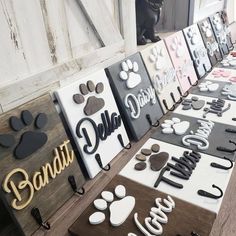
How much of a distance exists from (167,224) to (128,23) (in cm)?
78

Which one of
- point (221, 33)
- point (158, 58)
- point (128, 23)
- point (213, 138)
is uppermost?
point (128, 23)

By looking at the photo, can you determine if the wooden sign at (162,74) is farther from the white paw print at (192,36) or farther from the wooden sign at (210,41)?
the wooden sign at (210,41)

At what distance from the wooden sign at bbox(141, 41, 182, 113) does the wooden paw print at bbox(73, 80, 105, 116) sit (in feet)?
1.02

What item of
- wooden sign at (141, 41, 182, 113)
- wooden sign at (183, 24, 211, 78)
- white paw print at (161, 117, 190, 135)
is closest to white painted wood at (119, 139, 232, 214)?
white paw print at (161, 117, 190, 135)

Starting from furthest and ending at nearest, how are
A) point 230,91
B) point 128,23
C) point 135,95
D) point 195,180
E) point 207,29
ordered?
point 207,29 < point 230,91 < point 128,23 < point 135,95 < point 195,180

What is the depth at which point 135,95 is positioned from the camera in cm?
93

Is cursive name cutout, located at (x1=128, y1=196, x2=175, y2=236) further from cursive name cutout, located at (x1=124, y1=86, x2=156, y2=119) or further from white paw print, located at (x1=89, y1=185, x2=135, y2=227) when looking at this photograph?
cursive name cutout, located at (x1=124, y1=86, x2=156, y2=119)

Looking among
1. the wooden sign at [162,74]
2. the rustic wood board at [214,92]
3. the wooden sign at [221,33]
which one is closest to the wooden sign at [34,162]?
the wooden sign at [162,74]

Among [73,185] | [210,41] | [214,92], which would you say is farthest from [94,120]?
[210,41]

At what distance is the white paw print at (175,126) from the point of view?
906mm

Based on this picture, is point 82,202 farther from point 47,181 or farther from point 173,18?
point 173,18

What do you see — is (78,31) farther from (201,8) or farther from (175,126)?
(201,8)

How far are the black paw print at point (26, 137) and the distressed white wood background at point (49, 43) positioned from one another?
7cm

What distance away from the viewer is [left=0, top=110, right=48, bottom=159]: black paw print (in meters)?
0.55
